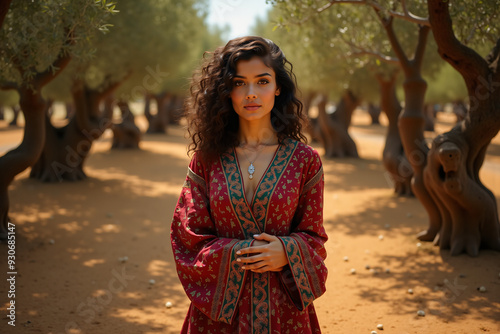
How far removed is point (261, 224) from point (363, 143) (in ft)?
75.6

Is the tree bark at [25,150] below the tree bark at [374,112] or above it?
below

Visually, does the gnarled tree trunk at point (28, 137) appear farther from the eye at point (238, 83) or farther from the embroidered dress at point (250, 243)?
the embroidered dress at point (250, 243)

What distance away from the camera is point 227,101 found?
281 centimetres

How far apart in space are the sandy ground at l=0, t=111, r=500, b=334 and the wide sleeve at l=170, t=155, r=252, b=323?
7.59ft

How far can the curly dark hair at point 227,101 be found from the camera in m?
2.69

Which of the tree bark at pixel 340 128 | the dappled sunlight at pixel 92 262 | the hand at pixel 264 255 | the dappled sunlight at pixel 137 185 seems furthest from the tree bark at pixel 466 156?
the tree bark at pixel 340 128

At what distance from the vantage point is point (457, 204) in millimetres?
6273

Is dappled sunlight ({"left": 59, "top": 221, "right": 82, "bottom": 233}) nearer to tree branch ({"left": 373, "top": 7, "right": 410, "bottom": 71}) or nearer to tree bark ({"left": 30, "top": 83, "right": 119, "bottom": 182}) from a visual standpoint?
tree bark ({"left": 30, "top": 83, "right": 119, "bottom": 182})

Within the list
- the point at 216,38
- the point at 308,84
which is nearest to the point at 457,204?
the point at 308,84

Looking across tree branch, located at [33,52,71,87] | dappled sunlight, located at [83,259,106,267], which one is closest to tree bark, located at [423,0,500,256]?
dappled sunlight, located at [83,259,106,267]

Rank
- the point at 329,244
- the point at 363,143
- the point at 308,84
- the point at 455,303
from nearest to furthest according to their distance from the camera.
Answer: the point at 455,303, the point at 329,244, the point at 308,84, the point at 363,143

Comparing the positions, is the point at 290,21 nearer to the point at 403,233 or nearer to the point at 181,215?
the point at 403,233

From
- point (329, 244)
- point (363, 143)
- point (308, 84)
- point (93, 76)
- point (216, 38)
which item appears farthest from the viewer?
point (216, 38)

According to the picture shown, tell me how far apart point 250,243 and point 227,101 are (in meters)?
0.89
